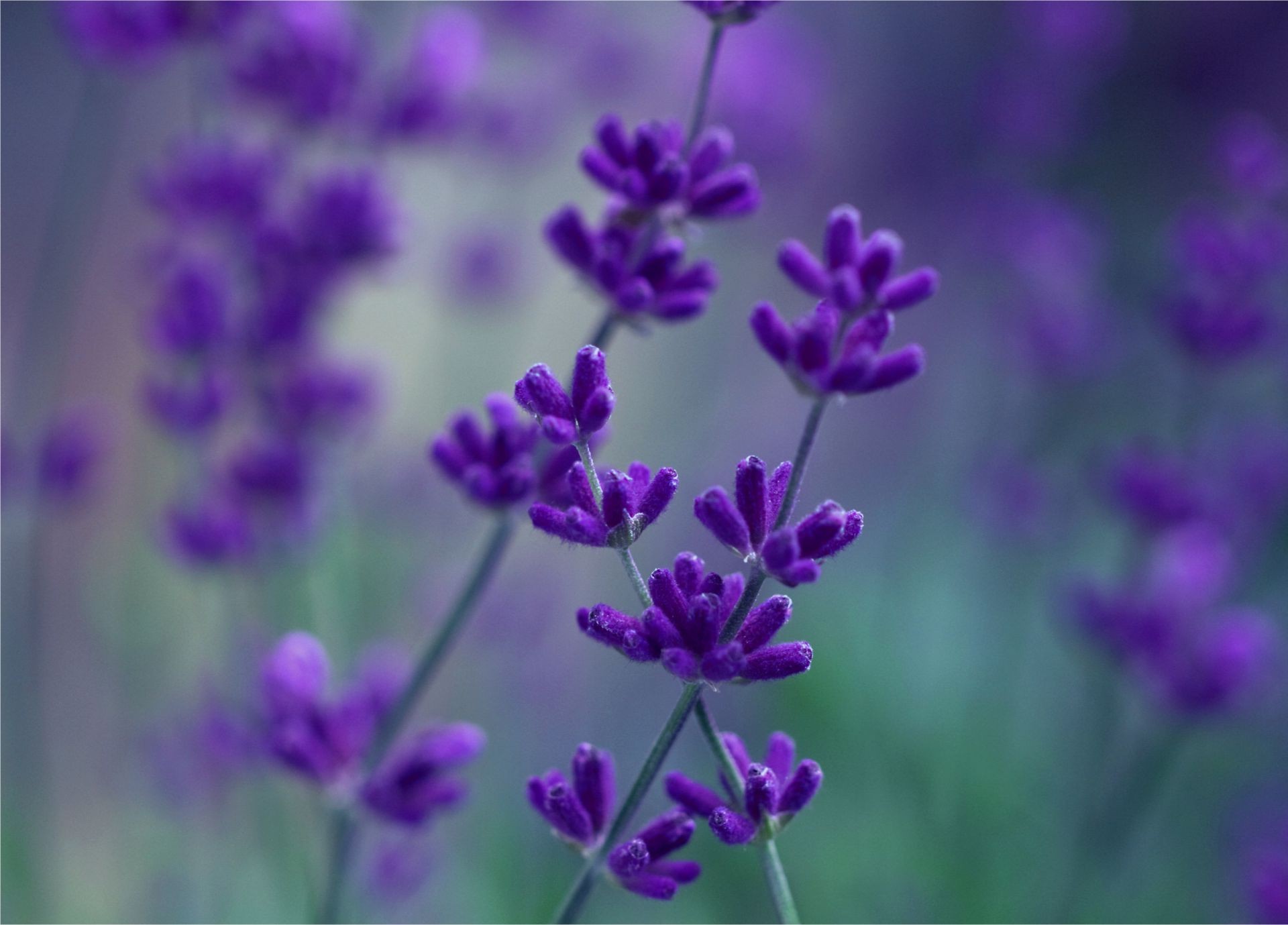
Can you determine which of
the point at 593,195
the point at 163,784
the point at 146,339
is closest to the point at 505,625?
the point at 163,784

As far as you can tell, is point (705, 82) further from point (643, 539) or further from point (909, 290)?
point (643, 539)

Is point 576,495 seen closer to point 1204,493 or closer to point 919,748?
point 1204,493

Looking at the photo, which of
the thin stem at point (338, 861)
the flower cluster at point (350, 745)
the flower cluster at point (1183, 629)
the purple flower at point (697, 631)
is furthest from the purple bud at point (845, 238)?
the flower cluster at point (1183, 629)

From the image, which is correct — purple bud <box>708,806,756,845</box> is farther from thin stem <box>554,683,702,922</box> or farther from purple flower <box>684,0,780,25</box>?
purple flower <box>684,0,780,25</box>

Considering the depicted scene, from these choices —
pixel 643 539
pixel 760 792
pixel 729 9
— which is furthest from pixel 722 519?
pixel 643 539

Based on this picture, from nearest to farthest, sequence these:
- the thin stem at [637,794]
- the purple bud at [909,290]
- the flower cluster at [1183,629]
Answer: the thin stem at [637,794]
the purple bud at [909,290]
the flower cluster at [1183,629]

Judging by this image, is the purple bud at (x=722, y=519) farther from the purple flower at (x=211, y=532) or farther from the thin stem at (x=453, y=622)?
the purple flower at (x=211, y=532)

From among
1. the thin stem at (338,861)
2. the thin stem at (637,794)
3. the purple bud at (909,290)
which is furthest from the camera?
the thin stem at (338,861)
